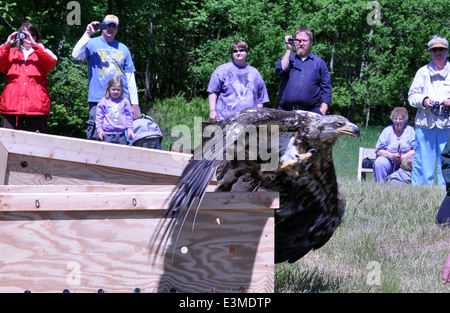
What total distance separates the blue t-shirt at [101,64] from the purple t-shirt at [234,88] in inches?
44.7

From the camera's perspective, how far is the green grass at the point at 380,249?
408cm

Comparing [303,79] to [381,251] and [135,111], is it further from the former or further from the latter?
[381,251]

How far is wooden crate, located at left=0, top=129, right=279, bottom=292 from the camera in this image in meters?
2.99

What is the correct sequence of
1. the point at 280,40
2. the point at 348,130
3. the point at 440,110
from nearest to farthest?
the point at 348,130 → the point at 440,110 → the point at 280,40

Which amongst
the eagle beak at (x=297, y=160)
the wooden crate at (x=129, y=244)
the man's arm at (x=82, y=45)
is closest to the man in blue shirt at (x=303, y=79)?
the man's arm at (x=82, y=45)

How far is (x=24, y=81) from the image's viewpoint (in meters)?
7.15

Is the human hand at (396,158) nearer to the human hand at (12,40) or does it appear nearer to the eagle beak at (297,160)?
the human hand at (12,40)

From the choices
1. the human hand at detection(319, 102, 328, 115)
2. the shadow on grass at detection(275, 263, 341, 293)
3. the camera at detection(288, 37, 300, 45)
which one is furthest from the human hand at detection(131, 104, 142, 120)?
the shadow on grass at detection(275, 263, 341, 293)

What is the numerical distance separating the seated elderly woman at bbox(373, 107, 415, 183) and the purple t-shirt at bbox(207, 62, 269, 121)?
3.06 meters

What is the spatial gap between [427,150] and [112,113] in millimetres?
4313

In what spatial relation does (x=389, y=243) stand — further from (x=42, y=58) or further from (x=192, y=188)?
(x=42, y=58)

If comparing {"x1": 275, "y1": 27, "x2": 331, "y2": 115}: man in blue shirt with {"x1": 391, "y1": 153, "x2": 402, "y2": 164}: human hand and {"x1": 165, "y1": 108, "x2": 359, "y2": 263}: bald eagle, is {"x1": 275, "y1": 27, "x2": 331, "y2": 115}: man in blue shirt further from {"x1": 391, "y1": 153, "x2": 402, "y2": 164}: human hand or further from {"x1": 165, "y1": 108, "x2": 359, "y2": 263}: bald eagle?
{"x1": 165, "y1": 108, "x2": 359, "y2": 263}: bald eagle

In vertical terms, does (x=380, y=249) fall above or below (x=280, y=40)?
below

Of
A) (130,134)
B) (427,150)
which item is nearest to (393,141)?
(427,150)
